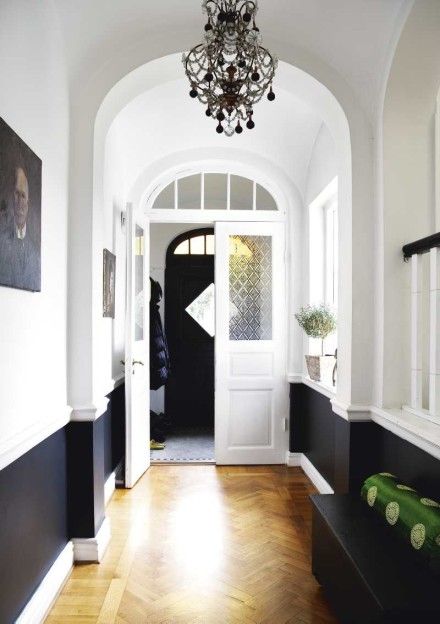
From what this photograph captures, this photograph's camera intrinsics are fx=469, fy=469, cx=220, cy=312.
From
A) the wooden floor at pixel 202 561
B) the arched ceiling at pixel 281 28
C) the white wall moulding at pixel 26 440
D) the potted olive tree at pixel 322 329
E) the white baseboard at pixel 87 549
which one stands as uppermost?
the arched ceiling at pixel 281 28

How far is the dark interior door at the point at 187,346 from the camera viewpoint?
6355mm

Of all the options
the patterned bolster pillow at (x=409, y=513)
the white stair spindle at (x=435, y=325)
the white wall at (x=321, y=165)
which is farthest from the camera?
the white wall at (x=321, y=165)

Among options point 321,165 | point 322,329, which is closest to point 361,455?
point 322,329

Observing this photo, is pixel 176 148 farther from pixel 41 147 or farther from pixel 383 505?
pixel 383 505

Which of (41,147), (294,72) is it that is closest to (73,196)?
(41,147)

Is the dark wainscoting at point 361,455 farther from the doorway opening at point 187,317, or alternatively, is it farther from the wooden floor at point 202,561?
the doorway opening at point 187,317

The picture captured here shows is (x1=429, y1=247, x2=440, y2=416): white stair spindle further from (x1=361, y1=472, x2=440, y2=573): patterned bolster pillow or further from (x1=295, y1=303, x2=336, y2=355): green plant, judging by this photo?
(x1=295, y1=303, x2=336, y2=355): green plant

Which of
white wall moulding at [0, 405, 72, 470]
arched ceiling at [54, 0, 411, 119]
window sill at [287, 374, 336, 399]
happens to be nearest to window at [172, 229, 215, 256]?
window sill at [287, 374, 336, 399]

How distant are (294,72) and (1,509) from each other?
2680 millimetres

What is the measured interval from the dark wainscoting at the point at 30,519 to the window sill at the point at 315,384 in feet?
6.34

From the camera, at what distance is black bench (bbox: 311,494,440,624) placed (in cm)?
150

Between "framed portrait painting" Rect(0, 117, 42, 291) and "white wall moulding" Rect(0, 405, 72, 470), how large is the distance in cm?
60

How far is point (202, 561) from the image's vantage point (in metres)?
2.71

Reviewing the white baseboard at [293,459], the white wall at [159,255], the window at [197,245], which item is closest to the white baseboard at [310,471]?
the white baseboard at [293,459]
